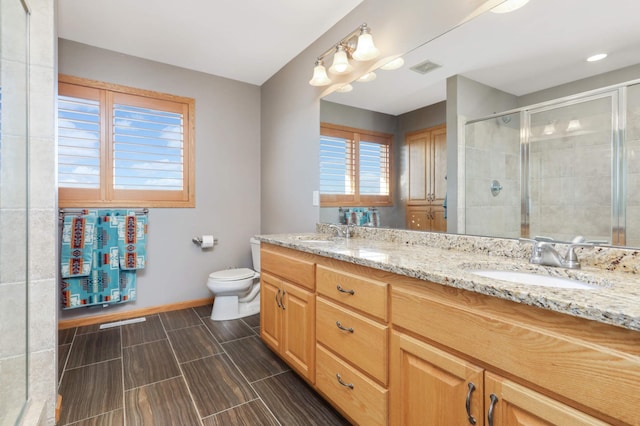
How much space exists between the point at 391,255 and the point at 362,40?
54.3 inches

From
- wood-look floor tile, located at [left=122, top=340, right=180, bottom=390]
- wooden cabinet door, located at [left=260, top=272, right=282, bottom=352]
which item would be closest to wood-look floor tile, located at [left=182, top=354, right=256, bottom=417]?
wood-look floor tile, located at [left=122, top=340, right=180, bottom=390]

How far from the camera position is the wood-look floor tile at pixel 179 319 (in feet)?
8.83

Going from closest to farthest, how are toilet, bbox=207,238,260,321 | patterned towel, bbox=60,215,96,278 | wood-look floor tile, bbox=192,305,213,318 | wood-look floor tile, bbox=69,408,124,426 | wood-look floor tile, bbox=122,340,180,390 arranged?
wood-look floor tile, bbox=69,408,124,426
wood-look floor tile, bbox=122,340,180,390
patterned towel, bbox=60,215,96,278
toilet, bbox=207,238,260,321
wood-look floor tile, bbox=192,305,213,318

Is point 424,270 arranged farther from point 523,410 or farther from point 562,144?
point 562,144

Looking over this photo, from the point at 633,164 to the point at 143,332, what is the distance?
3.15 metres

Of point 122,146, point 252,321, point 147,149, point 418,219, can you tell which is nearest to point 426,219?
point 418,219

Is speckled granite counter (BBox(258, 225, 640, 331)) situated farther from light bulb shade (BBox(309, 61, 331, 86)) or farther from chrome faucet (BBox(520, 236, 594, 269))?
light bulb shade (BBox(309, 61, 331, 86))

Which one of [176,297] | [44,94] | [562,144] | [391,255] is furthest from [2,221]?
[562,144]

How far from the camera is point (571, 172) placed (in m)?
1.16

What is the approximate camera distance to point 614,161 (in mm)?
1050

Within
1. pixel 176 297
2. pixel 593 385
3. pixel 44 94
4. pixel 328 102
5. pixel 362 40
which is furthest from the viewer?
pixel 176 297

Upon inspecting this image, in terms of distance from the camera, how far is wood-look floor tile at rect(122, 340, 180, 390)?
1.87 m

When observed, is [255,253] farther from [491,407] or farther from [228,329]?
[491,407]

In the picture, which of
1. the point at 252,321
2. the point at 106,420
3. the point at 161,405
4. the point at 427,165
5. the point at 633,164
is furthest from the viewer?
the point at 252,321
